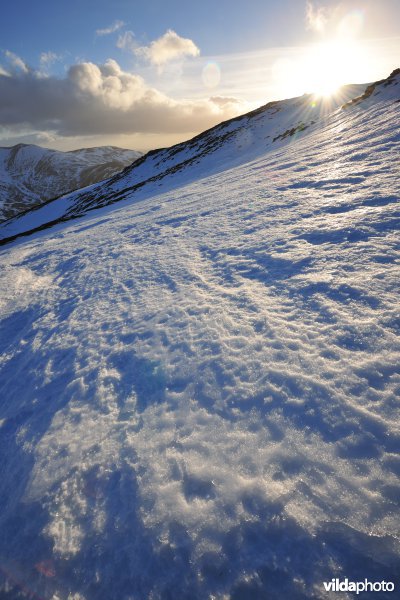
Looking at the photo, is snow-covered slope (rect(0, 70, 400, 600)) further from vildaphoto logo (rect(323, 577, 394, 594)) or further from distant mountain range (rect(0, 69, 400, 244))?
distant mountain range (rect(0, 69, 400, 244))

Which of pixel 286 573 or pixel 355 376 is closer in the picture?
pixel 286 573

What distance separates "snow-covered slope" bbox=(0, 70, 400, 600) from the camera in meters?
2.58

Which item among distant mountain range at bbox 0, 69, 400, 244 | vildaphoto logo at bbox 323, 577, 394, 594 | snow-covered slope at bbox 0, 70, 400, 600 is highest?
distant mountain range at bbox 0, 69, 400, 244

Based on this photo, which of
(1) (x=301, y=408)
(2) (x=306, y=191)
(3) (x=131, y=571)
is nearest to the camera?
(3) (x=131, y=571)

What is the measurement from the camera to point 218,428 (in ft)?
11.9

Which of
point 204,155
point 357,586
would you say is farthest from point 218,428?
point 204,155

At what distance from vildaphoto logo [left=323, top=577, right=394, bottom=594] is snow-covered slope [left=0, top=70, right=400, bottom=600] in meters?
0.04

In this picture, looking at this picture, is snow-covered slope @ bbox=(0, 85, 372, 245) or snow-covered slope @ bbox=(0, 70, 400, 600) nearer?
snow-covered slope @ bbox=(0, 70, 400, 600)

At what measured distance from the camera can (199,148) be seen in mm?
48344

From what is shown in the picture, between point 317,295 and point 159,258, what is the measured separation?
5.69 meters

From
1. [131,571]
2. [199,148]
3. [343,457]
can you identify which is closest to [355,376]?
[343,457]

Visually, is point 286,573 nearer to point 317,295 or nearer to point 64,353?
point 317,295

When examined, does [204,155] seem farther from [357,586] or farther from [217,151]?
[357,586]

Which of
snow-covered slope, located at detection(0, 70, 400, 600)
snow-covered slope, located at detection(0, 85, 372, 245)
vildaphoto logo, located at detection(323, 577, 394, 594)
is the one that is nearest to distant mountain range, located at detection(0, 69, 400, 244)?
snow-covered slope, located at detection(0, 85, 372, 245)
